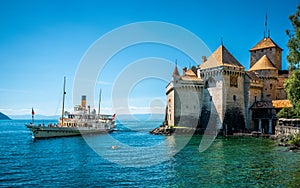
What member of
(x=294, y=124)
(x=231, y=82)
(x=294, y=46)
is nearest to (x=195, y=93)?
(x=231, y=82)

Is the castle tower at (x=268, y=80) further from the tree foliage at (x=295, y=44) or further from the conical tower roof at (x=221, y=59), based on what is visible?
the tree foliage at (x=295, y=44)

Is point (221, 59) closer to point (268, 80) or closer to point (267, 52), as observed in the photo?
point (268, 80)

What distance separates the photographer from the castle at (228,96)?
4643 centimetres

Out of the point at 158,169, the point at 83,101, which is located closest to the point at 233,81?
the point at 158,169

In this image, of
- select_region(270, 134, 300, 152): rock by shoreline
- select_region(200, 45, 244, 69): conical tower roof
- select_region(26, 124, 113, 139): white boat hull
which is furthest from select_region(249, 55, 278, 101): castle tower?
select_region(26, 124, 113, 139): white boat hull

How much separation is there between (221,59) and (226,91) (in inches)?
220

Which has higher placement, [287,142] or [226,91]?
[226,91]

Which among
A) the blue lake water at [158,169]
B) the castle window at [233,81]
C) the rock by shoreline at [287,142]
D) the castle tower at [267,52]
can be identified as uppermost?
the castle tower at [267,52]

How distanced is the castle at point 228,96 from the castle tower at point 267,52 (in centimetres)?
314

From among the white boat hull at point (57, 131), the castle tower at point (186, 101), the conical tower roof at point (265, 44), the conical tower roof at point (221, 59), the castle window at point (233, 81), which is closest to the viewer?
the white boat hull at point (57, 131)

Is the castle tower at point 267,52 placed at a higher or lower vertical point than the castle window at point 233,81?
higher

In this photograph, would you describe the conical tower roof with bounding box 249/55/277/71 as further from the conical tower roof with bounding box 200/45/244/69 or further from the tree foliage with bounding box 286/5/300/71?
the tree foliage with bounding box 286/5/300/71

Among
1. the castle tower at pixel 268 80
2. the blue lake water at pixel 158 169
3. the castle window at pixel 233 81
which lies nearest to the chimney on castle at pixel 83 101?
the castle window at pixel 233 81

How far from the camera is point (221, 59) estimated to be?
47.3 meters
